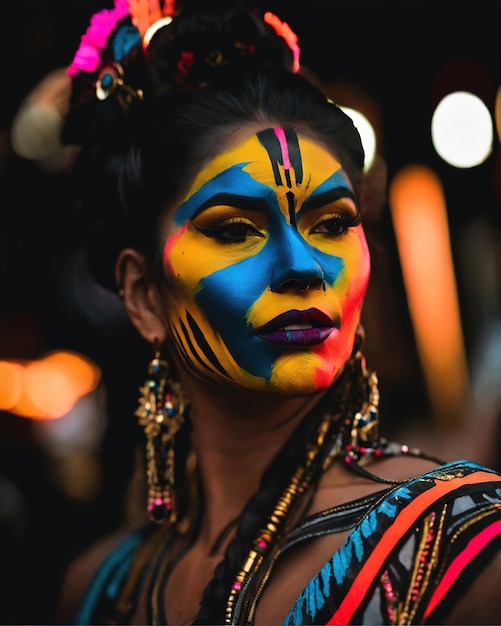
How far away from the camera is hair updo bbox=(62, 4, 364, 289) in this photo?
2020mm

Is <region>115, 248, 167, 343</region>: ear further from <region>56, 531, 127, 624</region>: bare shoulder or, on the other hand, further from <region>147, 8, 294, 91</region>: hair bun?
<region>56, 531, 127, 624</region>: bare shoulder

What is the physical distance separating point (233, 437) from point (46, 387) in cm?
287

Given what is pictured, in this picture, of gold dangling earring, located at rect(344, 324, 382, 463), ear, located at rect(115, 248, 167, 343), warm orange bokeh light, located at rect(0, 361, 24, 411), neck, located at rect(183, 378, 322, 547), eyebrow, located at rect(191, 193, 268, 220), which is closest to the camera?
eyebrow, located at rect(191, 193, 268, 220)

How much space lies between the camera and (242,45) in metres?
2.17

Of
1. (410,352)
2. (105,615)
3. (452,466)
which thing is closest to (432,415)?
(410,352)

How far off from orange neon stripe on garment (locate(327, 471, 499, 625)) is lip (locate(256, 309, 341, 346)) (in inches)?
16.8

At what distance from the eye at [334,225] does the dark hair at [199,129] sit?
0.19 meters

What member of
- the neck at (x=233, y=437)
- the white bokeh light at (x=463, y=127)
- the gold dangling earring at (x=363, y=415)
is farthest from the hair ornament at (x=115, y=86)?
the white bokeh light at (x=463, y=127)

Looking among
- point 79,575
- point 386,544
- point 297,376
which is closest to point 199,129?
point 297,376

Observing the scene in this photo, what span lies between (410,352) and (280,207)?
358 cm

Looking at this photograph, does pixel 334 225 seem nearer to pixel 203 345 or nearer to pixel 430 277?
pixel 203 345

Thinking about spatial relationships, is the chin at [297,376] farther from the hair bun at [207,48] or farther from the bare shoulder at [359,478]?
the hair bun at [207,48]

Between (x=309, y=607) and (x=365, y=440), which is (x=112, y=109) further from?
(x=309, y=607)

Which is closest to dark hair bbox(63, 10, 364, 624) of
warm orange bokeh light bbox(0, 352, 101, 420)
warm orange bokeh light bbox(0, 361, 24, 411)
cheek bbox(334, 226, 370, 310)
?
cheek bbox(334, 226, 370, 310)
